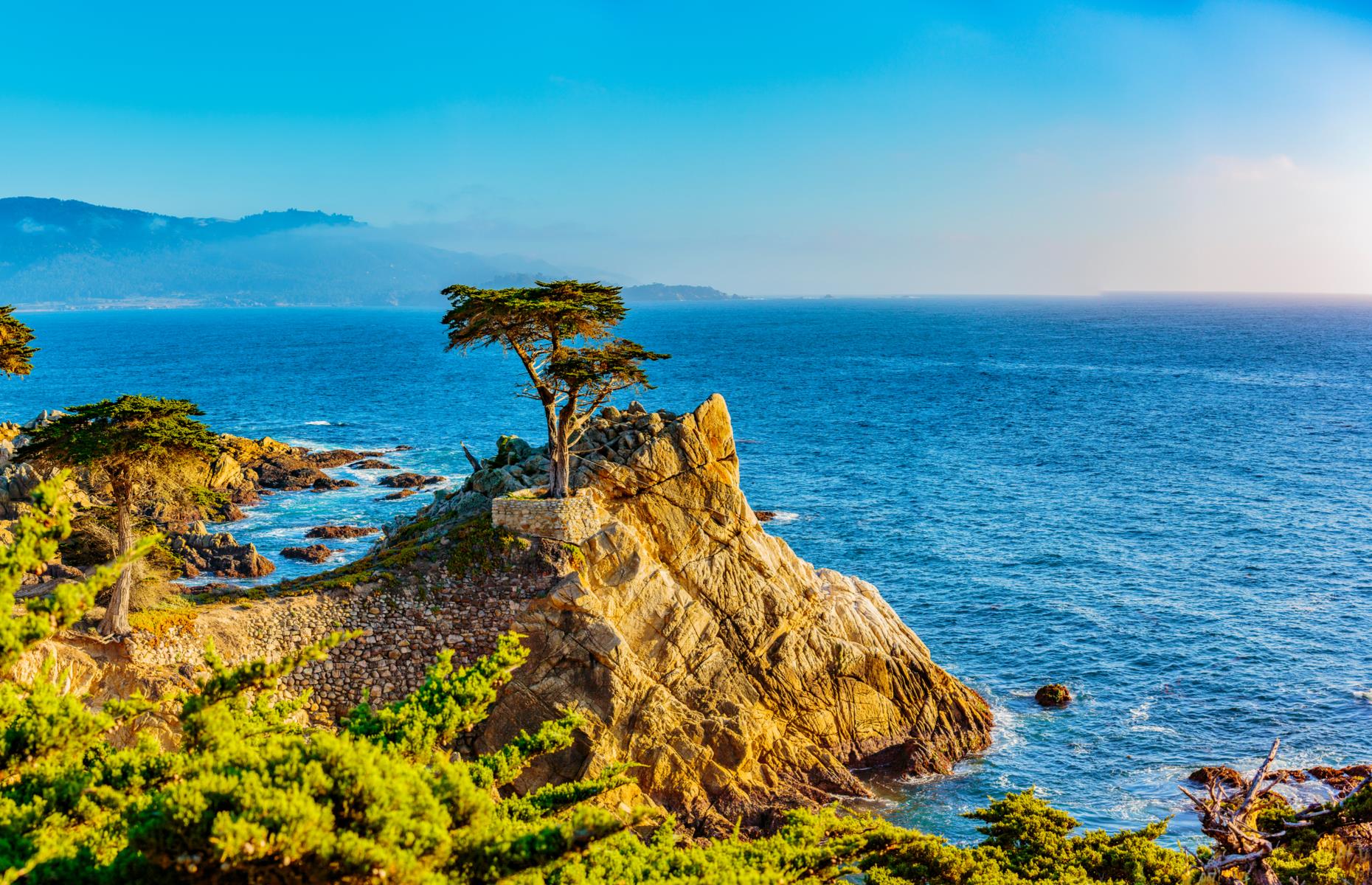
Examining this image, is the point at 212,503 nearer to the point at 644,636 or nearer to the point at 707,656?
the point at 644,636

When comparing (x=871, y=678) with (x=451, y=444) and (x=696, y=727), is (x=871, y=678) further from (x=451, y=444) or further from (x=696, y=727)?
(x=451, y=444)

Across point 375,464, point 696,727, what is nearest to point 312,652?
point 696,727

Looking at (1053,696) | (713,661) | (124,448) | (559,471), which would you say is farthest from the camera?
(1053,696)

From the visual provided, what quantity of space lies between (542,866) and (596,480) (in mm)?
23475

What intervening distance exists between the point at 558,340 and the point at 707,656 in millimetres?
12268

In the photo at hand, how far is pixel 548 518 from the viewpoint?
33250 mm

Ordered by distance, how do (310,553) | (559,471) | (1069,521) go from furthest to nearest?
(1069,521)
(310,553)
(559,471)

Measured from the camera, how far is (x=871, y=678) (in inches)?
1394

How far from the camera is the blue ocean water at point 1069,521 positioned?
120 ft

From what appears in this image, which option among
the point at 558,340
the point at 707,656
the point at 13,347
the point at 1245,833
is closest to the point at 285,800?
the point at 1245,833

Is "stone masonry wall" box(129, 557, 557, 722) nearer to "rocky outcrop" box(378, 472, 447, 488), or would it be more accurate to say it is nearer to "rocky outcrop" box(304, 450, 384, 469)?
"rocky outcrop" box(378, 472, 447, 488)

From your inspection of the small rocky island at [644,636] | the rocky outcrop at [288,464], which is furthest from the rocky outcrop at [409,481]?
the small rocky island at [644,636]

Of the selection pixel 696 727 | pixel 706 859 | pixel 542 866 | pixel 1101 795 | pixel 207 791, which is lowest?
pixel 1101 795

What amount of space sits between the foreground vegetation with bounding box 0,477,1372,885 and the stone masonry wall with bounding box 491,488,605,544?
1409 centimetres
